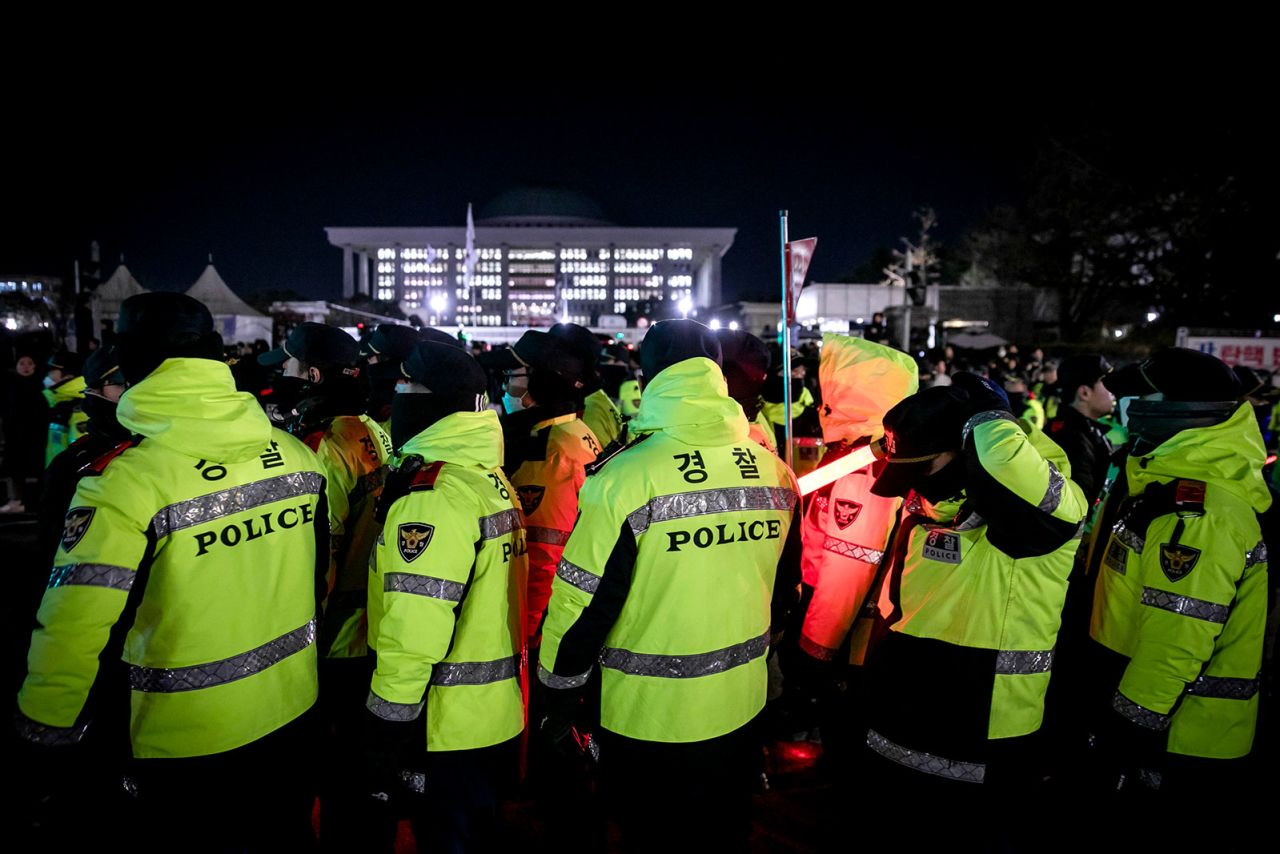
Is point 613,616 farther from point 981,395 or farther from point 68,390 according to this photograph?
point 68,390

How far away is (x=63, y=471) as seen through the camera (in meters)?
2.47

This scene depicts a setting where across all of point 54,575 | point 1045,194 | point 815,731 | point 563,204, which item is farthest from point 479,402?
point 563,204

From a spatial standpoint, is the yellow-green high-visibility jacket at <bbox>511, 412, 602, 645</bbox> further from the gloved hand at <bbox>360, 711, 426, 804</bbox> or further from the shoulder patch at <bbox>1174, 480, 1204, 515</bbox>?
the shoulder patch at <bbox>1174, 480, 1204, 515</bbox>

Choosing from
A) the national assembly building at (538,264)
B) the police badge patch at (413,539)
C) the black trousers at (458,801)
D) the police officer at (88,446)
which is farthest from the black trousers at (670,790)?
the national assembly building at (538,264)

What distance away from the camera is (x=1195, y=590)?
8.29 ft

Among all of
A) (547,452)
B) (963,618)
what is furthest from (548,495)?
(963,618)

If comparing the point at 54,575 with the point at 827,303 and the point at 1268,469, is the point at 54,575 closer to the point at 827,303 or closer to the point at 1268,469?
the point at 1268,469

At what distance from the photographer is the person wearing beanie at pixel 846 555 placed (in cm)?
312

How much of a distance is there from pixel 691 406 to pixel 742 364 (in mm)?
1719

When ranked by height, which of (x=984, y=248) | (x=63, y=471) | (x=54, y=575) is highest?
(x=984, y=248)

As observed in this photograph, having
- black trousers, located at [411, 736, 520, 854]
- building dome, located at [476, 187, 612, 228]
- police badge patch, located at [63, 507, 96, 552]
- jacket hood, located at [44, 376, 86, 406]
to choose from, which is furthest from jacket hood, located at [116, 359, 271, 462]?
building dome, located at [476, 187, 612, 228]

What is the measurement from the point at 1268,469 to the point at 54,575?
987 centimetres

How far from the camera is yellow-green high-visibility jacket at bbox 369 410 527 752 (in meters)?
2.21

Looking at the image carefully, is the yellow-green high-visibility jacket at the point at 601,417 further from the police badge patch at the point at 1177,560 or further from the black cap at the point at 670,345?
the police badge patch at the point at 1177,560
